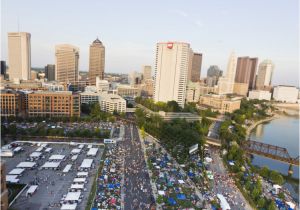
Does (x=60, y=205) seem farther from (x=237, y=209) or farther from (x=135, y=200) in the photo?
(x=237, y=209)

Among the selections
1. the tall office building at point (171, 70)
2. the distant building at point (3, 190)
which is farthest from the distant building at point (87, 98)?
the distant building at point (3, 190)

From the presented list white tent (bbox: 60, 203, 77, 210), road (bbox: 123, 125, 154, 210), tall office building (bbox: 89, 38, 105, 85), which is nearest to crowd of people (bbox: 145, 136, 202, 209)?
road (bbox: 123, 125, 154, 210)

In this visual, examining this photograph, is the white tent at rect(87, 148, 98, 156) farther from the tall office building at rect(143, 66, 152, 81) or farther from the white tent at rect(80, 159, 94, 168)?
the tall office building at rect(143, 66, 152, 81)

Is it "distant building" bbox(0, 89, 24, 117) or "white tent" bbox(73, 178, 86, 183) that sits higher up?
"distant building" bbox(0, 89, 24, 117)

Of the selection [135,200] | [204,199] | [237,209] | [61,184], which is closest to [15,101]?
[61,184]

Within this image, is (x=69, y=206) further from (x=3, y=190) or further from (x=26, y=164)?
(x=26, y=164)
